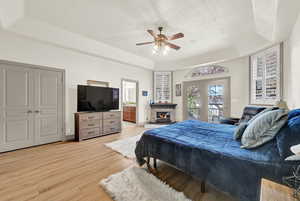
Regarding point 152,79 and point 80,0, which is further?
point 152,79

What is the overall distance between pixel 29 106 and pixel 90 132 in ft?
5.20

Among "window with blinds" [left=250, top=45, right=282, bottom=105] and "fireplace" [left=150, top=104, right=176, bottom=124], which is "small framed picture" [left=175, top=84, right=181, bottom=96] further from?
"window with blinds" [left=250, top=45, right=282, bottom=105]

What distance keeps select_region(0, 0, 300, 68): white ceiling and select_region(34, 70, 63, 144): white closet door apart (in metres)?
1.18

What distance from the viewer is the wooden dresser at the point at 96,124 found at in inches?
145

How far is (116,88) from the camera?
15.4 feet

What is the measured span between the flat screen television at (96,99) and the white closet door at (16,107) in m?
1.09

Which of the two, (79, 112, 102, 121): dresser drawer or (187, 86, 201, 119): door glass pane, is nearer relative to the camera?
→ (79, 112, 102, 121): dresser drawer

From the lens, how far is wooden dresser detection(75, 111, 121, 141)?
3695mm

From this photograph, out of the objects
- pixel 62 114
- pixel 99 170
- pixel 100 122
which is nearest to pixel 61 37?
pixel 62 114

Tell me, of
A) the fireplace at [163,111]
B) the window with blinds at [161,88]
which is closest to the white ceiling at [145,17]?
the window with blinds at [161,88]

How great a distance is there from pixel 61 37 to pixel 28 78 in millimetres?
1307

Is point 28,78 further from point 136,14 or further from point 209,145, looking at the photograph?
point 209,145

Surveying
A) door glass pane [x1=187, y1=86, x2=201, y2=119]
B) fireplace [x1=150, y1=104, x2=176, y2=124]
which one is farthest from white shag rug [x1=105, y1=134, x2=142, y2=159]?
door glass pane [x1=187, y1=86, x2=201, y2=119]

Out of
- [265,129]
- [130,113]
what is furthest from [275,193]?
[130,113]
